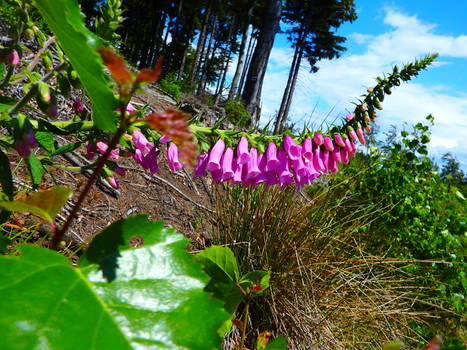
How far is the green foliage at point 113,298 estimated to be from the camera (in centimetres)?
28

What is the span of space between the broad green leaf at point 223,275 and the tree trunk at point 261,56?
29.6 feet

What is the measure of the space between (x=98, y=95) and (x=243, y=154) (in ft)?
2.80

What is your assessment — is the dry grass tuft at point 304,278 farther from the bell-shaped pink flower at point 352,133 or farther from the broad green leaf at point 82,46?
the broad green leaf at point 82,46

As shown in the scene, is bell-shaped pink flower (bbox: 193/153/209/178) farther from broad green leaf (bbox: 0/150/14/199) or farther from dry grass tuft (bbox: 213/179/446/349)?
dry grass tuft (bbox: 213/179/446/349)

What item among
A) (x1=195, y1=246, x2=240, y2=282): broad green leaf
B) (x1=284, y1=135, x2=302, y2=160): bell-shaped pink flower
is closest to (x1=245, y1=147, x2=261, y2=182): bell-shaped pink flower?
(x1=284, y1=135, x2=302, y2=160): bell-shaped pink flower

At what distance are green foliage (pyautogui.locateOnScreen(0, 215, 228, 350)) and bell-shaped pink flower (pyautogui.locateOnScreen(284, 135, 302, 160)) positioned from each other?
96 centimetres

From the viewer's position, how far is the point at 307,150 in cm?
136

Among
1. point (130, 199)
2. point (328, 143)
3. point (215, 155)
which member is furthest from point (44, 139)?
point (130, 199)

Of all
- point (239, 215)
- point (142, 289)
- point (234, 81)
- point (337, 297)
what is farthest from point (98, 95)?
point (234, 81)

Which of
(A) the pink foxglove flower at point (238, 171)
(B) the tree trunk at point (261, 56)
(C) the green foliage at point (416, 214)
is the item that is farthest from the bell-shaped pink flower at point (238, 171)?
(B) the tree trunk at point (261, 56)

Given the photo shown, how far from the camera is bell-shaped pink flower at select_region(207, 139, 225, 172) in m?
1.18

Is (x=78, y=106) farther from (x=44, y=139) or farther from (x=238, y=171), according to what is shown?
(x=238, y=171)

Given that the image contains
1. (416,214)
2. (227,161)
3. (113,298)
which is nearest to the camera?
(113,298)

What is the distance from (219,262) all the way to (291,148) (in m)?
0.74
